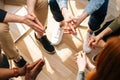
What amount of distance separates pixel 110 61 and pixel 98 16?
856 millimetres

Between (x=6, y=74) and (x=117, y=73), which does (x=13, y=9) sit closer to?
(x=6, y=74)

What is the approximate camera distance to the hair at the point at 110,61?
80cm

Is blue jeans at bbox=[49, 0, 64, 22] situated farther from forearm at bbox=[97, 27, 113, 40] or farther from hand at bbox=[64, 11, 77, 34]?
forearm at bbox=[97, 27, 113, 40]

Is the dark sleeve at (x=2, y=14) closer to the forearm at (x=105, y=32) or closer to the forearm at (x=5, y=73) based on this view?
the forearm at (x=5, y=73)

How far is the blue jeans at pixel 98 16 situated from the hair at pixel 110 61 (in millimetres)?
791

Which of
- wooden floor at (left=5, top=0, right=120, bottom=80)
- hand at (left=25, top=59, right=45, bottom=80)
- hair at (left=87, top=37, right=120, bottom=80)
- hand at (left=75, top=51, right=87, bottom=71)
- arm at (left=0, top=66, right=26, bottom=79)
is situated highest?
hair at (left=87, top=37, right=120, bottom=80)

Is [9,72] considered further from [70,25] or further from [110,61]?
[110,61]

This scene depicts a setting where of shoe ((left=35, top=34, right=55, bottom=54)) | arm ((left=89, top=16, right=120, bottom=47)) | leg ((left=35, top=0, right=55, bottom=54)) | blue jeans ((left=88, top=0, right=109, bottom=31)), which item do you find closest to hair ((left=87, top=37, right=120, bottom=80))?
arm ((left=89, top=16, right=120, bottom=47))

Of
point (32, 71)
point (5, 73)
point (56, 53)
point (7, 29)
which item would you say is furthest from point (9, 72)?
point (56, 53)

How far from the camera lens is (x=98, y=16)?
5.33 feet

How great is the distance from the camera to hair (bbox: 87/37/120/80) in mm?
800

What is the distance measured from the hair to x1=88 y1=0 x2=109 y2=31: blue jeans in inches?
31.1

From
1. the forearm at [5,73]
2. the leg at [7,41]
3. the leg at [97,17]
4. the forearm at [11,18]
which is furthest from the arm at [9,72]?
the leg at [97,17]

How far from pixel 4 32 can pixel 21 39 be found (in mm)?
457
